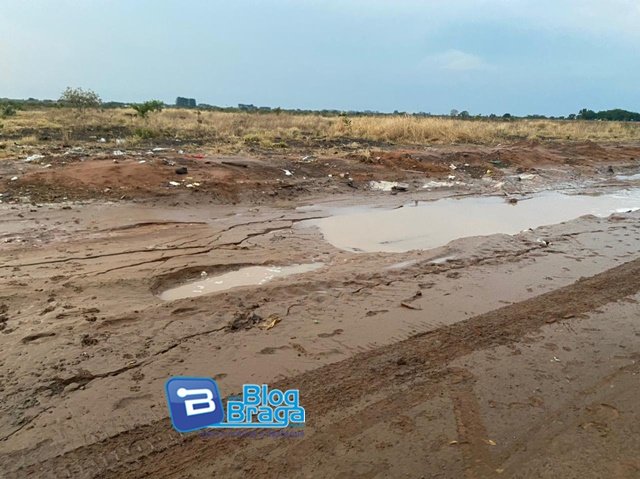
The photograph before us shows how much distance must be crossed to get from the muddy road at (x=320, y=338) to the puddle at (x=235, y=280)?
0.11ft

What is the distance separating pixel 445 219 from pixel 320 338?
647 centimetres

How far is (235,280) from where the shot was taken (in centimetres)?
604

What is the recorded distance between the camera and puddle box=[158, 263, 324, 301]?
5.57 metres

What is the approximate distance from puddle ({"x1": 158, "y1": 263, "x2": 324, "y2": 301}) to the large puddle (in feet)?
4.83

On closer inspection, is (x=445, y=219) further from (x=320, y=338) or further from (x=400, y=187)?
(x=320, y=338)

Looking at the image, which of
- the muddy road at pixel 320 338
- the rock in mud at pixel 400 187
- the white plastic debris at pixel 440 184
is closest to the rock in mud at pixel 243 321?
the muddy road at pixel 320 338

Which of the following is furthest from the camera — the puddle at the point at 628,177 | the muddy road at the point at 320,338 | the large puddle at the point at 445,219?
the puddle at the point at 628,177

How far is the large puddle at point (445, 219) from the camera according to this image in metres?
8.30

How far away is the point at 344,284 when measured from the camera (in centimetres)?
580

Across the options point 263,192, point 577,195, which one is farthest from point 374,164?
point 577,195

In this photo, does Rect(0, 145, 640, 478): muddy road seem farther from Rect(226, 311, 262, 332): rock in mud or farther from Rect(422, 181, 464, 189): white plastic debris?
Rect(422, 181, 464, 189): white plastic debris

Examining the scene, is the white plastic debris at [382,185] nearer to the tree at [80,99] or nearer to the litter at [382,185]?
the litter at [382,185]

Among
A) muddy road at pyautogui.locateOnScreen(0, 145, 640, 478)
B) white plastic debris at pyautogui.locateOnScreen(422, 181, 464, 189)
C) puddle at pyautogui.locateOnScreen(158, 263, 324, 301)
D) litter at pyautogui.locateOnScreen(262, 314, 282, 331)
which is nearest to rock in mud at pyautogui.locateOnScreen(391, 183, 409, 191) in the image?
white plastic debris at pyautogui.locateOnScreen(422, 181, 464, 189)
